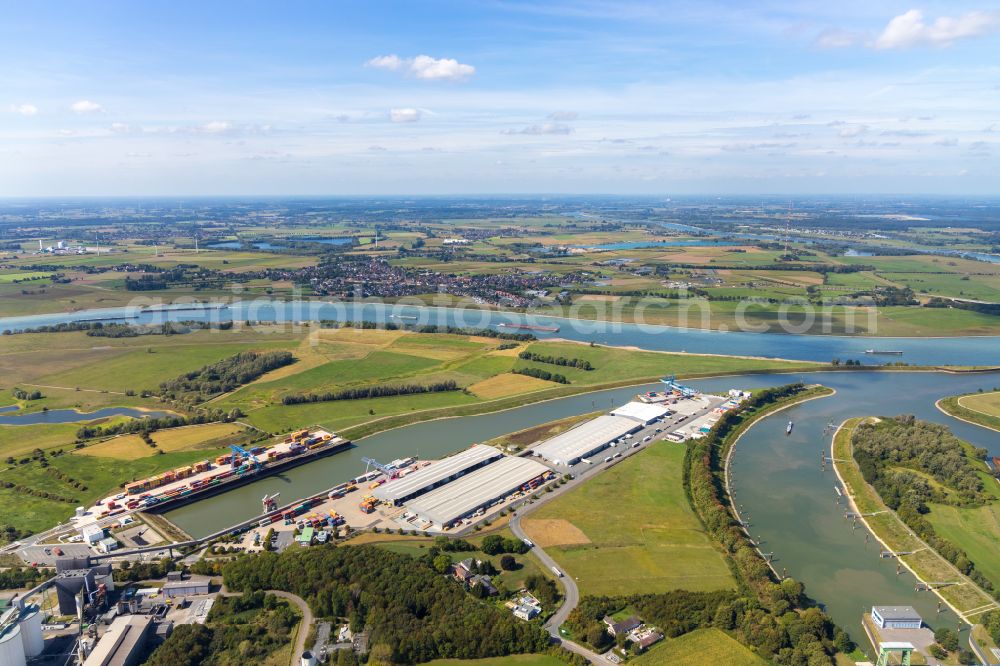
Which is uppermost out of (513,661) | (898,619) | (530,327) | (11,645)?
(530,327)

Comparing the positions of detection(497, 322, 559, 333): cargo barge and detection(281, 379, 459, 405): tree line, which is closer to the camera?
detection(281, 379, 459, 405): tree line

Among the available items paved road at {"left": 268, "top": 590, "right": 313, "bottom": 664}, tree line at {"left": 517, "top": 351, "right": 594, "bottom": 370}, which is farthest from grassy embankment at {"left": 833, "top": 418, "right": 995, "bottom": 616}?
paved road at {"left": 268, "top": 590, "right": 313, "bottom": 664}

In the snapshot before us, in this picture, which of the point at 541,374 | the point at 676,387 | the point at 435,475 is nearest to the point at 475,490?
the point at 435,475

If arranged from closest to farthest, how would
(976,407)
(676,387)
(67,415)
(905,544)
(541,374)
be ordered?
(905,544) < (67,415) < (976,407) < (676,387) < (541,374)

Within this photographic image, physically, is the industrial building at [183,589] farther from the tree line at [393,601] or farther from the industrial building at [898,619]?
the industrial building at [898,619]

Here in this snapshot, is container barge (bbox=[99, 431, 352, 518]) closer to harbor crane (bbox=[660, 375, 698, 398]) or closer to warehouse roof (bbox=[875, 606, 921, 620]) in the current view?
harbor crane (bbox=[660, 375, 698, 398])

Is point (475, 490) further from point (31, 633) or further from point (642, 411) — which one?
point (31, 633)
